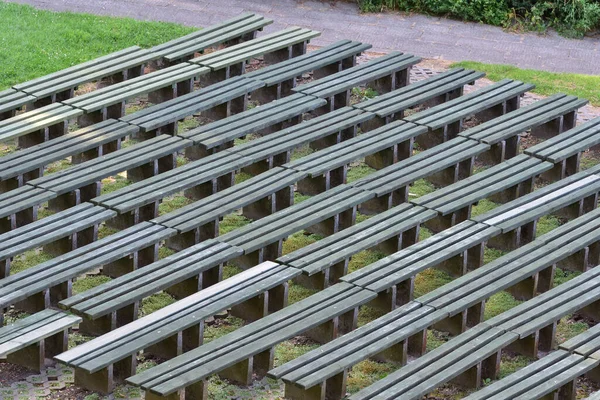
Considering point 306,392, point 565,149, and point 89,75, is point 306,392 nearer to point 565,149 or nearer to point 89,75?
point 565,149

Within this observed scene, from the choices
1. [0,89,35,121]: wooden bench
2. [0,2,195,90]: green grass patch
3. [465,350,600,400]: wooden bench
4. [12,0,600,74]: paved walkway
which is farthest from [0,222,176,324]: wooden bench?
[12,0,600,74]: paved walkway

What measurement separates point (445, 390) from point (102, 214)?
3.52m

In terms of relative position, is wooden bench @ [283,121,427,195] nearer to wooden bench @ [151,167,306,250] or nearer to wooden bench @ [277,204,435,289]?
wooden bench @ [151,167,306,250]

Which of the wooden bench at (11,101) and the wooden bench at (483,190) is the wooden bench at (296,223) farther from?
the wooden bench at (11,101)

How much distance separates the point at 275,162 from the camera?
14.1 metres

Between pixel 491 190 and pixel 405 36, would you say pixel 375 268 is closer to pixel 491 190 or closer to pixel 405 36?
pixel 491 190

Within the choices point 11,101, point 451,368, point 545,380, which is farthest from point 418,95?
point 545,380

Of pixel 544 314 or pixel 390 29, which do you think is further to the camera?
pixel 390 29

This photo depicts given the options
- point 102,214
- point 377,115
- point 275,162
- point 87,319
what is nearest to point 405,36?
point 377,115

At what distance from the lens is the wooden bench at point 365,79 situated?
Result: 610 inches

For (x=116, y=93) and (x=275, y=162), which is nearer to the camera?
(x=275, y=162)

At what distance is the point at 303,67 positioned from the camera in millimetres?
15977

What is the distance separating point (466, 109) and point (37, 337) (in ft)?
20.4

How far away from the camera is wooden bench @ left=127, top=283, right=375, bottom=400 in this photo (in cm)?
1009
